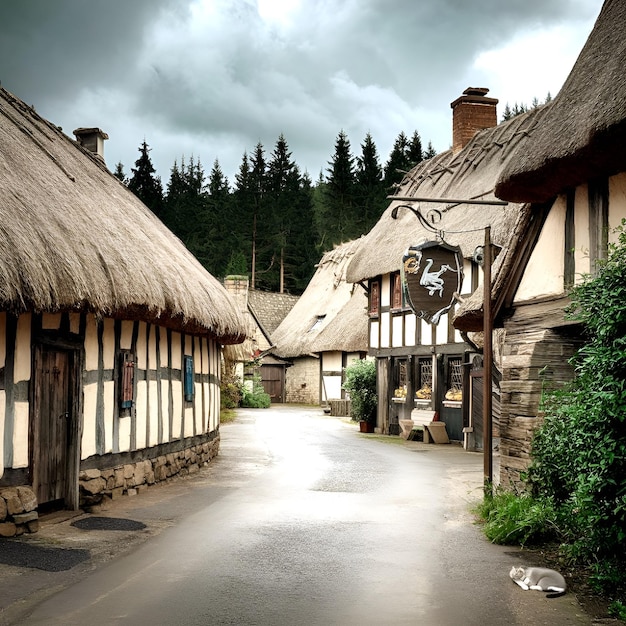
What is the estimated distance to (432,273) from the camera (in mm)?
12648

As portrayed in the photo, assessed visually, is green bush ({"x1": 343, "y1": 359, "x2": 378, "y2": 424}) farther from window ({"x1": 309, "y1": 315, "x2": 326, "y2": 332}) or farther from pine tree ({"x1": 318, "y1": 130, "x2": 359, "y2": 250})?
pine tree ({"x1": 318, "y1": 130, "x2": 359, "y2": 250})

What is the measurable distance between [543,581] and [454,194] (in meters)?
16.7

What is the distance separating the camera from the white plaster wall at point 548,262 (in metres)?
8.04

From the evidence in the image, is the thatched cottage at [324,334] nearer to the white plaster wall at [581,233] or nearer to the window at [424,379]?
the window at [424,379]

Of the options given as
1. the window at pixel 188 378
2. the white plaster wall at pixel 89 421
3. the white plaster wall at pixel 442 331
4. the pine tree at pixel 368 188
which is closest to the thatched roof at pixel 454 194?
the white plaster wall at pixel 442 331

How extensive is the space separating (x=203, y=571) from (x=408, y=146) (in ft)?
163

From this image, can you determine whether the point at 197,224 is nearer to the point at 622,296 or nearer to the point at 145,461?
the point at 145,461

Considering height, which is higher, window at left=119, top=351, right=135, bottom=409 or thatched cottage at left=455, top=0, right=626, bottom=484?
thatched cottage at left=455, top=0, right=626, bottom=484

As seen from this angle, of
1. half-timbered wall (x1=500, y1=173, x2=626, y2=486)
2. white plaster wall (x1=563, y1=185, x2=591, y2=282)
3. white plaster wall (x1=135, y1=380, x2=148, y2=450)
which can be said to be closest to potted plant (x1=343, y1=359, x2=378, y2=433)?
white plaster wall (x1=135, y1=380, x2=148, y2=450)

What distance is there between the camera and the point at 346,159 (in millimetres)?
55188

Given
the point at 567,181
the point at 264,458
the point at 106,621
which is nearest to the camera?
the point at 106,621

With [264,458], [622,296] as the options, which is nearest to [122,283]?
[622,296]

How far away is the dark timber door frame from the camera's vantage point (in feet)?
27.9

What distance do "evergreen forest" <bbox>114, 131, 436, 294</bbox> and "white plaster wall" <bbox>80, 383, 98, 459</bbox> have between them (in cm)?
4137
